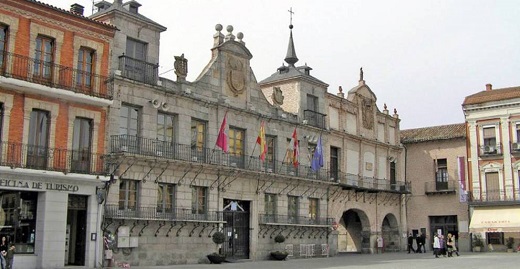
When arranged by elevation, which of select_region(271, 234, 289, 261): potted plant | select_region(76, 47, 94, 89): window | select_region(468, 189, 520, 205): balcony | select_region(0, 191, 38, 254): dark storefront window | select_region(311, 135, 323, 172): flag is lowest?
select_region(271, 234, 289, 261): potted plant

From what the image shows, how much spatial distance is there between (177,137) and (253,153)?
520cm

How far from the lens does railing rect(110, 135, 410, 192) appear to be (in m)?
24.8

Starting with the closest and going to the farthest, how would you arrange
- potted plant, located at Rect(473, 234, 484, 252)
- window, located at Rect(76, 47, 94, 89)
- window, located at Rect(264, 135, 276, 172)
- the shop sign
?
the shop sign < window, located at Rect(76, 47, 94, 89) < window, located at Rect(264, 135, 276, 172) < potted plant, located at Rect(473, 234, 484, 252)

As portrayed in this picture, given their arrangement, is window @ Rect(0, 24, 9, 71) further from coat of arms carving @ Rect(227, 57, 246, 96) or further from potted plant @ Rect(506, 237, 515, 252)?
potted plant @ Rect(506, 237, 515, 252)

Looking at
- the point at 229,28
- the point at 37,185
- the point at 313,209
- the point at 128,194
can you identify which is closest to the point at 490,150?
the point at 313,209

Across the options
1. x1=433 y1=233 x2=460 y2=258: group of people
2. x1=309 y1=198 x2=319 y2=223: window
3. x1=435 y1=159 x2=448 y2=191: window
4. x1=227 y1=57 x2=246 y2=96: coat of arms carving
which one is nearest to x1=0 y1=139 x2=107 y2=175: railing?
x1=227 y1=57 x2=246 y2=96: coat of arms carving

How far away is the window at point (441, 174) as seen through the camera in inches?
1730

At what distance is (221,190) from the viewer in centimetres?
2869

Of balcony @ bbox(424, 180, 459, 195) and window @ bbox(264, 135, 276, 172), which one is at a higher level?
window @ bbox(264, 135, 276, 172)

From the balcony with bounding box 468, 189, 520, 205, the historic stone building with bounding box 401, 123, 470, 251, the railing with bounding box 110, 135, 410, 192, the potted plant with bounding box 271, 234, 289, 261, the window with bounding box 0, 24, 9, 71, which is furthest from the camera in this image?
the historic stone building with bounding box 401, 123, 470, 251

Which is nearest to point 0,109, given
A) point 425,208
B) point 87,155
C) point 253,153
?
point 87,155

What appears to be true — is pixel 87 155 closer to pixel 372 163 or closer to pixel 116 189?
pixel 116 189

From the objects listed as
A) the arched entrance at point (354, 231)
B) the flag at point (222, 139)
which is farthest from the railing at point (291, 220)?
the flag at point (222, 139)

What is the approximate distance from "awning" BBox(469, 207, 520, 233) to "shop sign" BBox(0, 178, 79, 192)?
2791 centimetres
